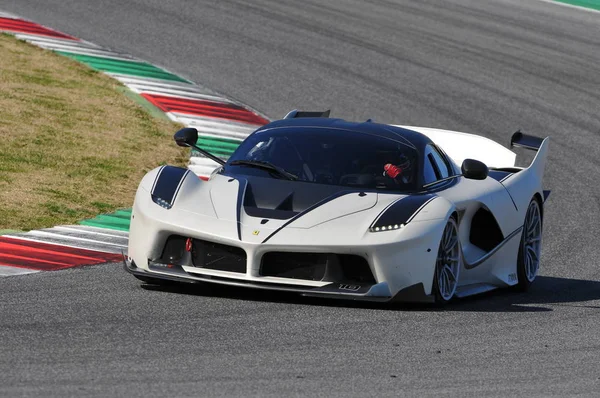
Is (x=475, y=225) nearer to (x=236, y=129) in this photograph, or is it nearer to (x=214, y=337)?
(x=214, y=337)

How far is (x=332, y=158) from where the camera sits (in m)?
9.00

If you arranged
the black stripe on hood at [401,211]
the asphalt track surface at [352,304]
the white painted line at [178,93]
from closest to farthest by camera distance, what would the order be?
1. the asphalt track surface at [352,304]
2. the black stripe on hood at [401,211]
3. the white painted line at [178,93]

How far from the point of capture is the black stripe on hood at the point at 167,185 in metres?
8.30

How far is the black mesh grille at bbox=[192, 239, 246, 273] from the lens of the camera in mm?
7902

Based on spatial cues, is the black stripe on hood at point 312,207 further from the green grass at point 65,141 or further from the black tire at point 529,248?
the green grass at point 65,141

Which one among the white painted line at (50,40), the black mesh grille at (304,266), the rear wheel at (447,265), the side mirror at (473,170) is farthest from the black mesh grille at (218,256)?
the white painted line at (50,40)

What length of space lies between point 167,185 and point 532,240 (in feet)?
10.7

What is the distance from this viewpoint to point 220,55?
793 inches

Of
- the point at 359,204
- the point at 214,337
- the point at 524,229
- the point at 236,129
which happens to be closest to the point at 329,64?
the point at 236,129

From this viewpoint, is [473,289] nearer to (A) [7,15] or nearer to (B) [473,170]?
(B) [473,170]

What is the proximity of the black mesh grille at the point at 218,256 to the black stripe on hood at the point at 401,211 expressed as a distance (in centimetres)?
85

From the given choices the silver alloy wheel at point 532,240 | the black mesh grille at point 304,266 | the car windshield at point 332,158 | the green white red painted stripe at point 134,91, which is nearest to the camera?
the black mesh grille at point 304,266

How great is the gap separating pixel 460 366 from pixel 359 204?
76.1 inches

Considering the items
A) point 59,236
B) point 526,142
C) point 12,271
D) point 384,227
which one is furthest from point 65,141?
point 384,227
